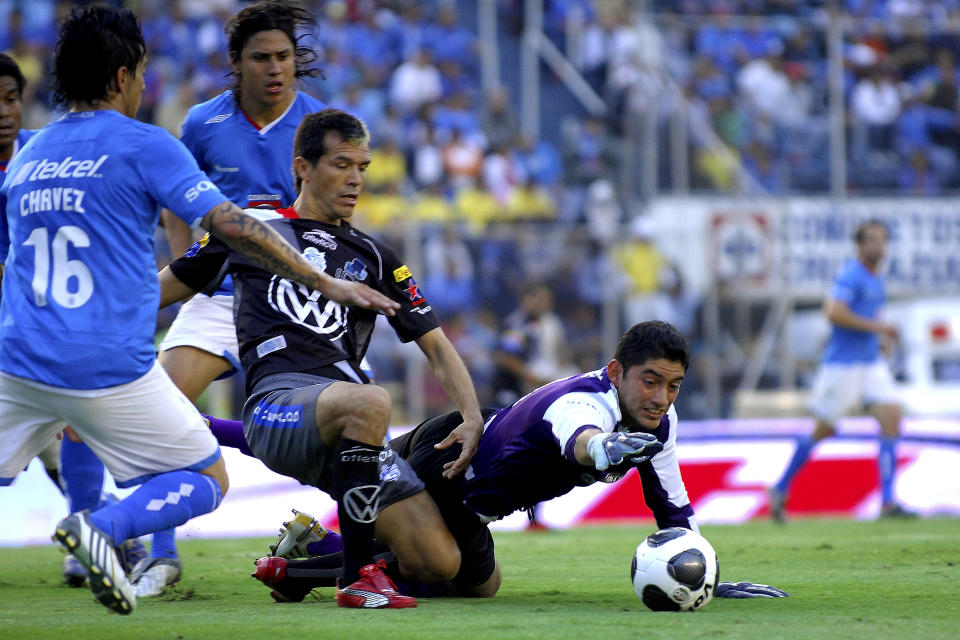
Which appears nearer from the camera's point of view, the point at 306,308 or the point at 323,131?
the point at 306,308

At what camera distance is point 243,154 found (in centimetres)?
644

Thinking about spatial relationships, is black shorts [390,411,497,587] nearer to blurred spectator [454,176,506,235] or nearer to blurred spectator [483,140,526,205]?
blurred spectator [454,176,506,235]

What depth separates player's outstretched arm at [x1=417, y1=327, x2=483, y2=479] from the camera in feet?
18.2

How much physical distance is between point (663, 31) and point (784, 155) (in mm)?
2893

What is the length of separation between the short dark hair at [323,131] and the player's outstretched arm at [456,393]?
0.90 m

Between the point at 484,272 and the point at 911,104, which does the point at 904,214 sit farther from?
the point at 484,272

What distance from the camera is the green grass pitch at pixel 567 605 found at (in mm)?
4465

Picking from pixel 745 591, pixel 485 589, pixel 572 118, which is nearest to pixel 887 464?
pixel 745 591

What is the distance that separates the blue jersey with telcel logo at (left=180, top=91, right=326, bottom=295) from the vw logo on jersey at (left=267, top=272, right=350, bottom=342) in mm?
1095

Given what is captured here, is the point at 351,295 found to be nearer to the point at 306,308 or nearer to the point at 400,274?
the point at 306,308

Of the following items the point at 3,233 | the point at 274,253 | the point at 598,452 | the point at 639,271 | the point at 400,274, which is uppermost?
the point at 3,233

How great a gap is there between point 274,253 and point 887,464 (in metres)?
8.30

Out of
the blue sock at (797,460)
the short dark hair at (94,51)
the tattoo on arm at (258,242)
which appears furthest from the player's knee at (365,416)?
the blue sock at (797,460)

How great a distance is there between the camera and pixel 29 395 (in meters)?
4.58
